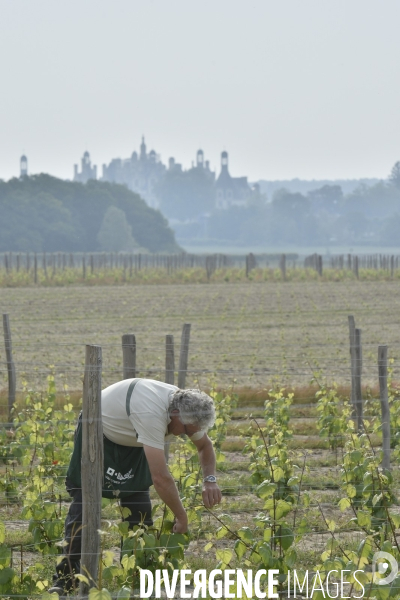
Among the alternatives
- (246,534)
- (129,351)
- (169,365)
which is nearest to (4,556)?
(246,534)

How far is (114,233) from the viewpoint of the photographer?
11862cm

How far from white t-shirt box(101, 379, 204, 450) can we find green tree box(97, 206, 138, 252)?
374 ft

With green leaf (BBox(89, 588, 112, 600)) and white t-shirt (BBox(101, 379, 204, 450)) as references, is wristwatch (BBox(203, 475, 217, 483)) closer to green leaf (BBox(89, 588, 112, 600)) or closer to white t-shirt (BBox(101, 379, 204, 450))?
white t-shirt (BBox(101, 379, 204, 450))

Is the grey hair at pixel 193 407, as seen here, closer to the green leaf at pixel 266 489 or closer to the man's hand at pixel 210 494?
the man's hand at pixel 210 494

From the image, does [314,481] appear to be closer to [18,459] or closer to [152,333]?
[18,459]

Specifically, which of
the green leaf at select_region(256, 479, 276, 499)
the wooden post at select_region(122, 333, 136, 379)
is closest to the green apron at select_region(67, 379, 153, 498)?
the green leaf at select_region(256, 479, 276, 499)

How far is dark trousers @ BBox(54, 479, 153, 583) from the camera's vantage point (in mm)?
5352

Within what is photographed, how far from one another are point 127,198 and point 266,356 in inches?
4425

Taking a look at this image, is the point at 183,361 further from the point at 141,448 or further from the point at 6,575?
→ the point at 6,575

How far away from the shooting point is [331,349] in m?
18.4

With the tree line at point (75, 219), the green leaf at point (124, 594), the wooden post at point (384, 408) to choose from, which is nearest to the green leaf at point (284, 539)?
the green leaf at point (124, 594)

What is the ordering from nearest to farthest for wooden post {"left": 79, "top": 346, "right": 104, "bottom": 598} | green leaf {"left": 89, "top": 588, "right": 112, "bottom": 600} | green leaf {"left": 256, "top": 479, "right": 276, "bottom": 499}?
green leaf {"left": 89, "top": 588, "right": 112, "bottom": 600} < wooden post {"left": 79, "top": 346, "right": 104, "bottom": 598} < green leaf {"left": 256, "top": 479, "right": 276, "bottom": 499}

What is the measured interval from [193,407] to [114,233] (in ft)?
375

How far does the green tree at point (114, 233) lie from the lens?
11862 centimetres
